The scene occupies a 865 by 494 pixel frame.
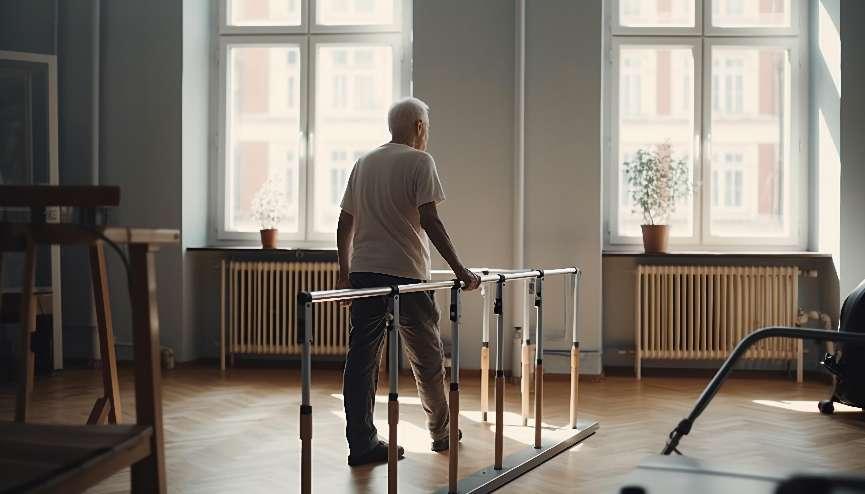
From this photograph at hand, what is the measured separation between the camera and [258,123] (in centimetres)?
672

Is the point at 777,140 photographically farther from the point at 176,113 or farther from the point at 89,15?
the point at 89,15

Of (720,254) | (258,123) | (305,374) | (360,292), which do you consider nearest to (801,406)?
(720,254)

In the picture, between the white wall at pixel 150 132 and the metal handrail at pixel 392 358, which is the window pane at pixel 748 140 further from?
the white wall at pixel 150 132

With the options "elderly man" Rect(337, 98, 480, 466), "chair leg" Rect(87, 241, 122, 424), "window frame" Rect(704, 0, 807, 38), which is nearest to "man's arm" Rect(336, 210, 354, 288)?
"elderly man" Rect(337, 98, 480, 466)

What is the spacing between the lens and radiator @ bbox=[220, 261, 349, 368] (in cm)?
621

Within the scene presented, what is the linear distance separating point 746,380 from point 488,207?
2.02m

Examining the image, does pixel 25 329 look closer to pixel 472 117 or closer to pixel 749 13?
pixel 472 117

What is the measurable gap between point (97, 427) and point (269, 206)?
15.7 ft

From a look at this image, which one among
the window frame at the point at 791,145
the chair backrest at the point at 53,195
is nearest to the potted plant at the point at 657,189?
the window frame at the point at 791,145

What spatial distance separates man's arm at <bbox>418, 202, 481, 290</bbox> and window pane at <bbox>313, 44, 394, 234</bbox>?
10.5ft

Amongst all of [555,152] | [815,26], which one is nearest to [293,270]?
[555,152]

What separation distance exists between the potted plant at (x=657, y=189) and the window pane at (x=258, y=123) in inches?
96.7

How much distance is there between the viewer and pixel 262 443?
400cm

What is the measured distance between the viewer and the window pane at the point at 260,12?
6.72 metres
